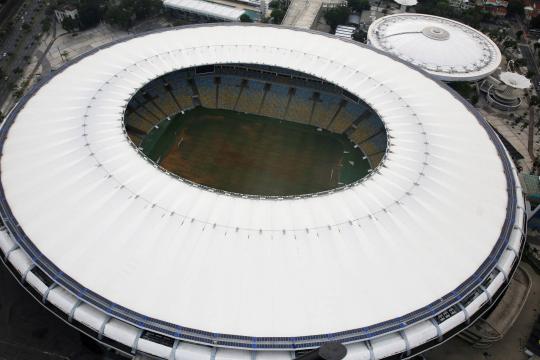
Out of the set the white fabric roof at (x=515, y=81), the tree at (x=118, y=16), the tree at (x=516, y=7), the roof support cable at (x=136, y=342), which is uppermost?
the tree at (x=118, y=16)

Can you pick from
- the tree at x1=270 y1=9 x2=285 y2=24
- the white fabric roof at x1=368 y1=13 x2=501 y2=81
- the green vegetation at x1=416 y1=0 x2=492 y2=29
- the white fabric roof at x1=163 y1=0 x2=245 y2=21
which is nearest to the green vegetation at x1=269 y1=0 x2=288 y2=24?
the tree at x1=270 y1=9 x2=285 y2=24

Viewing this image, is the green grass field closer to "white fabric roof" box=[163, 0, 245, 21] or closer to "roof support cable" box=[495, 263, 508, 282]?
"roof support cable" box=[495, 263, 508, 282]

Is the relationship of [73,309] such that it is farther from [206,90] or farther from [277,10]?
[277,10]

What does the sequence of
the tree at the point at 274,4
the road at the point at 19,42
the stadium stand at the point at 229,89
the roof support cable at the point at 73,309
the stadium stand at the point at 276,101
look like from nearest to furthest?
the roof support cable at the point at 73,309
the stadium stand at the point at 276,101
the stadium stand at the point at 229,89
the road at the point at 19,42
the tree at the point at 274,4

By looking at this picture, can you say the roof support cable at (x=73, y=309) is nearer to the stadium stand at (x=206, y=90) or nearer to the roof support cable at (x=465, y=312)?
the roof support cable at (x=465, y=312)

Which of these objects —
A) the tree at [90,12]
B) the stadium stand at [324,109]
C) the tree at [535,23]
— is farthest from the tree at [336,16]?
the tree at [90,12]

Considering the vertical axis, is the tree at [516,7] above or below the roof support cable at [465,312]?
above

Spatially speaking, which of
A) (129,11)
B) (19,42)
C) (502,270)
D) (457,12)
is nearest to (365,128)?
(502,270)
